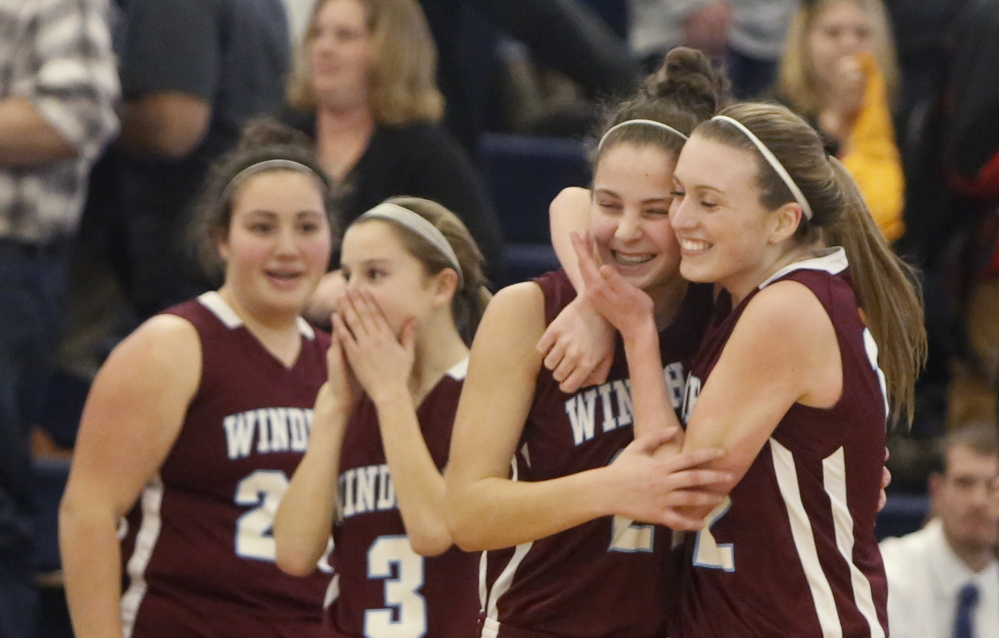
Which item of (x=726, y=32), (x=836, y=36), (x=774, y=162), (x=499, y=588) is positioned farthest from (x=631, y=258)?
(x=726, y=32)

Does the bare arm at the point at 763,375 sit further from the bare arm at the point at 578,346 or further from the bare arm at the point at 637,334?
the bare arm at the point at 578,346

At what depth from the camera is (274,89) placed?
4.85 meters

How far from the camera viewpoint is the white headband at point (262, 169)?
3.39 m

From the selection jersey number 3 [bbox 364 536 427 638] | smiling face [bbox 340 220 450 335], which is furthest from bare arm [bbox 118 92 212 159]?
jersey number 3 [bbox 364 536 427 638]

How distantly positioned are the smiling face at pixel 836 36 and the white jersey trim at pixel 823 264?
2.26 m

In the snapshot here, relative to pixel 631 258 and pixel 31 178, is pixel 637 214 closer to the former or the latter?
pixel 631 258

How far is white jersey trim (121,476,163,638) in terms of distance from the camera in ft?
10.6

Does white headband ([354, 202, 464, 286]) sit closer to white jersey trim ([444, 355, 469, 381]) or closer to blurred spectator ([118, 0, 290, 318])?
white jersey trim ([444, 355, 469, 381])

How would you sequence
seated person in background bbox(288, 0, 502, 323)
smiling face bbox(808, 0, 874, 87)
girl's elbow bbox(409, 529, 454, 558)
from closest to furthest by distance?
girl's elbow bbox(409, 529, 454, 558) → seated person in background bbox(288, 0, 502, 323) → smiling face bbox(808, 0, 874, 87)

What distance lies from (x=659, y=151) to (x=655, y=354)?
1.14ft

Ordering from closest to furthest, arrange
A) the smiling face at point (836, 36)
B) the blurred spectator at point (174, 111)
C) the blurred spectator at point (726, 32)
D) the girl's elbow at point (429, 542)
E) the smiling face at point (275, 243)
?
the girl's elbow at point (429, 542)
the smiling face at point (275, 243)
the blurred spectator at point (174, 111)
the smiling face at point (836, 36)
the blurred spectator at point (726, 32)

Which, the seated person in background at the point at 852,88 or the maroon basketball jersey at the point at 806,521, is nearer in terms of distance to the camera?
the maroon basketball jersey at the point at 806,521

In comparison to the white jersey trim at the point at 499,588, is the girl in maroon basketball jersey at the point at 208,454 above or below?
above

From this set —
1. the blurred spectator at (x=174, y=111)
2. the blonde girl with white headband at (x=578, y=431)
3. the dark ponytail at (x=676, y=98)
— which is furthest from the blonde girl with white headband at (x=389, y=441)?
the blurred spectator at (x=174, y=111)
